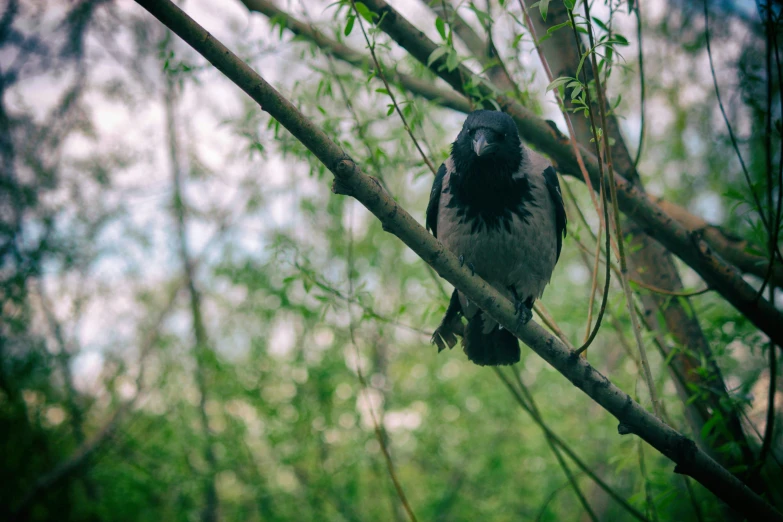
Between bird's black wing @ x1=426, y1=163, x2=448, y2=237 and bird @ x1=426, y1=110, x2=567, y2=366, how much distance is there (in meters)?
0.05

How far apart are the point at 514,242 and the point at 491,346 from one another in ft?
1.80

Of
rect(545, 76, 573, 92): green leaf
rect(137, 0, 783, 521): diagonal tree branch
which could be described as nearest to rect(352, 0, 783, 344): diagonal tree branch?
rect(545, 76, 573, 92): green leaf

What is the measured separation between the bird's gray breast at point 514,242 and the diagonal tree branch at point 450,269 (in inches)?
22.1

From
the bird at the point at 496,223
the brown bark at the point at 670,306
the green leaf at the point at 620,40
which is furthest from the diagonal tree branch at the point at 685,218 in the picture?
the green leaf at the point at 620,40

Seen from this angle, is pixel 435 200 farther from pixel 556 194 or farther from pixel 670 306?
pixel 670 306

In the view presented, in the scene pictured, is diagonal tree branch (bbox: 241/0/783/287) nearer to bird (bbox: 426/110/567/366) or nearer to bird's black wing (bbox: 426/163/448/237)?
bird (bbox: 426/110/567/366)

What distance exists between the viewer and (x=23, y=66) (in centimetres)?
644

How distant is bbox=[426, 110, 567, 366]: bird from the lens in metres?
2.45

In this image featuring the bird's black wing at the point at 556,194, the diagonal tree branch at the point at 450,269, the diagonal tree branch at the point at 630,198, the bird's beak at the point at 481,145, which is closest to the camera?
the diagonal tree branch at the point at 450,269

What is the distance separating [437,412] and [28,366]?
17.9 feet

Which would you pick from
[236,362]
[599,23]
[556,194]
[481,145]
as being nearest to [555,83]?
[599,23]

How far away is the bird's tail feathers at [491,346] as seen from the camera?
2.55 m

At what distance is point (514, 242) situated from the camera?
249cm

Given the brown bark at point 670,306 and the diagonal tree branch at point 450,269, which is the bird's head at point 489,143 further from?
the diagonal tree branch at point 450,269
